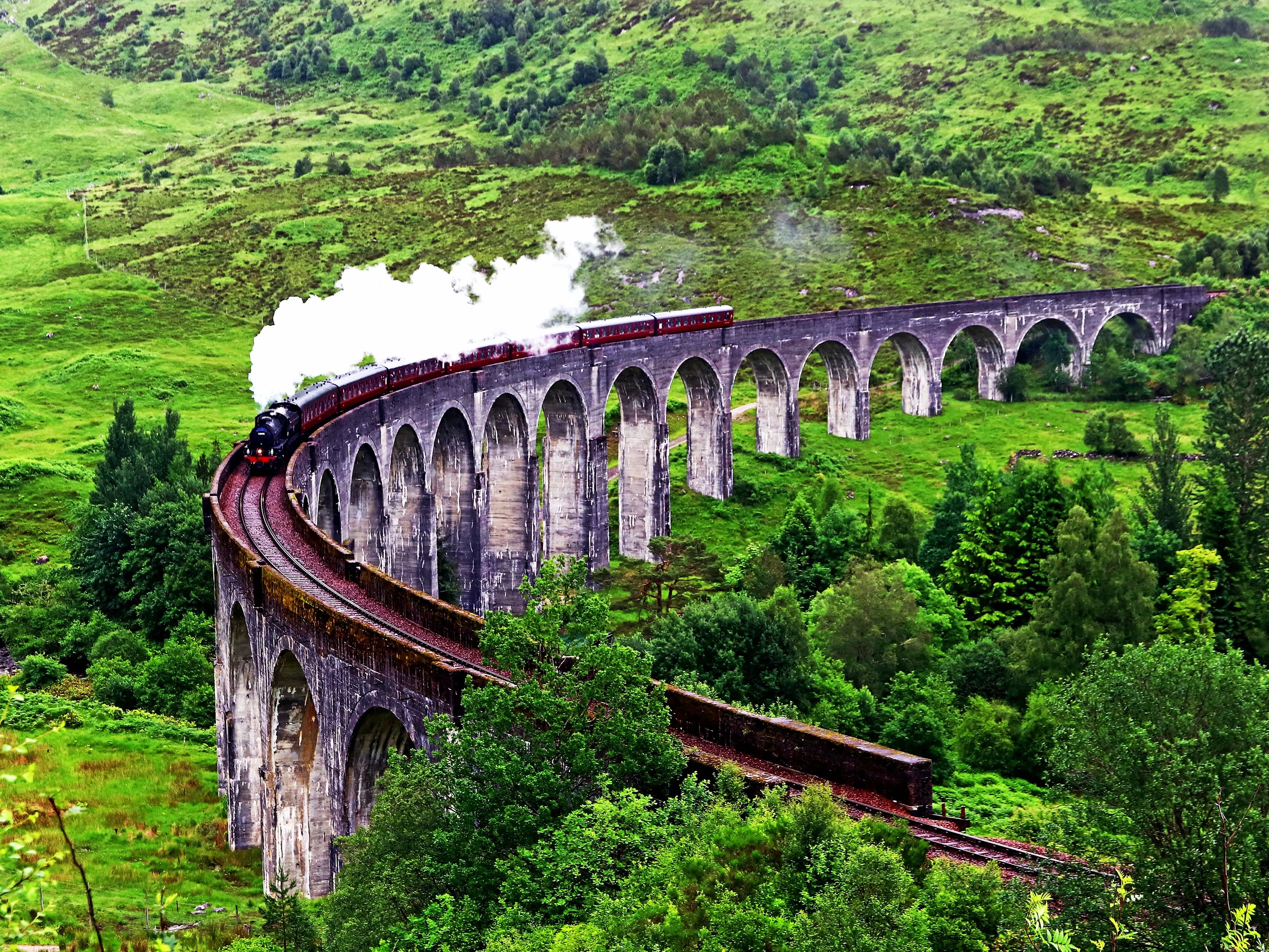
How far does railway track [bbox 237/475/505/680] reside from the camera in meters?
34.5

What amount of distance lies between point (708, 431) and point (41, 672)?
135 ft

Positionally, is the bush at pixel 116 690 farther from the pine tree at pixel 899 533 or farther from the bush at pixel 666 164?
the bush at pixel 666 164

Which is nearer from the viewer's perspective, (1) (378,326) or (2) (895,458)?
(1) (378,326)

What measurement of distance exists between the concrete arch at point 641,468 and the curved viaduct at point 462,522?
0.40ft

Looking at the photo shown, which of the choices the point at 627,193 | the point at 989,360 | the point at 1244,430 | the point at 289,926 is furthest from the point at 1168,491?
the point at 627,193

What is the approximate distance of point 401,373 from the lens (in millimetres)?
60438

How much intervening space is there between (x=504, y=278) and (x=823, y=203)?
4376 cm

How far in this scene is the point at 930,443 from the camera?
3829 inches

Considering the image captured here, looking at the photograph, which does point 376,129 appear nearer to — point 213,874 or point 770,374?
point 770,374

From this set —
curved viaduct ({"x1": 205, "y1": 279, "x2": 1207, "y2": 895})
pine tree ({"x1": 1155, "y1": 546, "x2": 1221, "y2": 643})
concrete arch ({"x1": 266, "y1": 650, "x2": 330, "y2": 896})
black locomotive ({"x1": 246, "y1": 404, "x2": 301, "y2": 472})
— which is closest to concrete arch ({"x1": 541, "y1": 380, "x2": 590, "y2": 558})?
curved viaduct ({"x1": 205, "y1": 279, "x2": 1207, "y2": 895})

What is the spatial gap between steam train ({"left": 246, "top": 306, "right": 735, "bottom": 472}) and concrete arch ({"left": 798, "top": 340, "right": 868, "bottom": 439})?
559 inches

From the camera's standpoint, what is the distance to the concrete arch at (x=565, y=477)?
72250mm

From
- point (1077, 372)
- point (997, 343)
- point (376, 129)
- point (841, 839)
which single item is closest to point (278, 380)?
point (841, 839)

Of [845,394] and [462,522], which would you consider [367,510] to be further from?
[845,394]
